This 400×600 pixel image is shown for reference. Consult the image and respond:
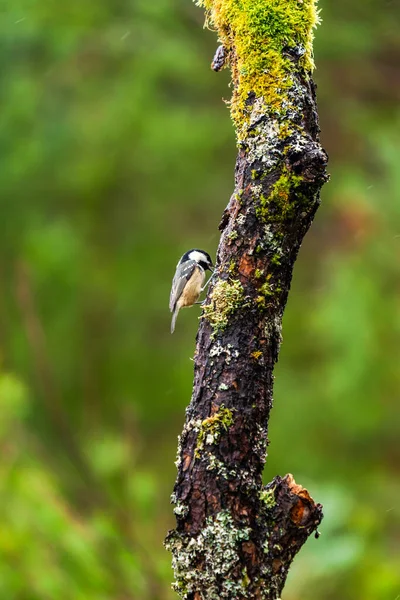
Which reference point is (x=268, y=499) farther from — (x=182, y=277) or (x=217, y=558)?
(x=182, y=277)

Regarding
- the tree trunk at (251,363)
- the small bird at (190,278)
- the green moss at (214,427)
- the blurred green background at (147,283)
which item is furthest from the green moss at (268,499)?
the blurred green background at (147,283)

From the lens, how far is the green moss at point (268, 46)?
2322mm

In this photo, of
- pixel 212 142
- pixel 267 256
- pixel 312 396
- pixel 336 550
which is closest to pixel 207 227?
pixel 212 142

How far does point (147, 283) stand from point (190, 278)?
14.3 ft

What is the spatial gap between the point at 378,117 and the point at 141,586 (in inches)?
164

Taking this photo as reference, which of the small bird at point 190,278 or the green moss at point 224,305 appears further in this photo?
the small bird at point 190,278

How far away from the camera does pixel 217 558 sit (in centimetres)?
215

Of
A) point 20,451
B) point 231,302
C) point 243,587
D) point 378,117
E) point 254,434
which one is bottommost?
point 243,587

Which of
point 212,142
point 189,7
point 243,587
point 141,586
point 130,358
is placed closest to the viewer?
point 243,587

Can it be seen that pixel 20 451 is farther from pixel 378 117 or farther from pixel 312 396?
pixel 378 117

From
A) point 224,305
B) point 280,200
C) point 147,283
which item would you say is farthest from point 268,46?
point 147,283

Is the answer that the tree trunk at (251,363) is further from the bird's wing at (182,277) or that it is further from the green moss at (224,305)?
the bird's wing at (182,277)

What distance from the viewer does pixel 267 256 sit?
7.39 feet

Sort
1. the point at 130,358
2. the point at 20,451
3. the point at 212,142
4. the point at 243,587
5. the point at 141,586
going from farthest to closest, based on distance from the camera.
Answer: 1. the point at 130,358
2. the point at 212,142
3. the point at 20,451
4. the point at 141,586
5. the point at 243,587
